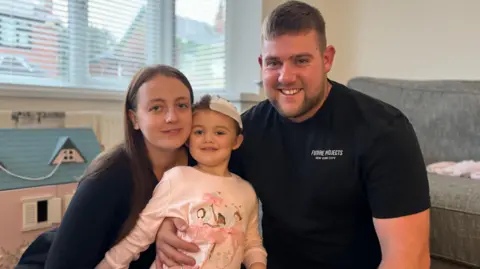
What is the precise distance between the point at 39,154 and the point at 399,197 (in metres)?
1.36

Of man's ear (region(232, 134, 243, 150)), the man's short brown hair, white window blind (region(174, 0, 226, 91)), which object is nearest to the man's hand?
man's ear (region(232, 134, 243, 150))

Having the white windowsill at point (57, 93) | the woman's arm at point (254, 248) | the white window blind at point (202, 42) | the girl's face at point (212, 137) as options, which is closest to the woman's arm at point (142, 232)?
the girl's face at point (212, 137)

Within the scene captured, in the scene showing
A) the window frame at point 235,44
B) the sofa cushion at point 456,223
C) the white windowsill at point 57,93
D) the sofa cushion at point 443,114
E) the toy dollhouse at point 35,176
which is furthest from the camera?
the window frame at point 235,44

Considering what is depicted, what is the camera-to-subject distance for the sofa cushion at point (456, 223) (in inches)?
50.9

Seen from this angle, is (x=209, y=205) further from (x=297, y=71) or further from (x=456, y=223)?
(x=456, y=223)

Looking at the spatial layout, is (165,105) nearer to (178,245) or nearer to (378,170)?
(178,245)

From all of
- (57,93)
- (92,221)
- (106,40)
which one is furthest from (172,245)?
(106,40)

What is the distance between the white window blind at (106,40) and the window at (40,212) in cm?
55

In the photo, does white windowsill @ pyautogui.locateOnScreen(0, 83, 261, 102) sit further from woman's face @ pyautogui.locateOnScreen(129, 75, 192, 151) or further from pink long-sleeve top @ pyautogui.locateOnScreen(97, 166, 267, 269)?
pink long-sleeve top @ pyautogui.locateOnScreen(97, 166, 267, 269)

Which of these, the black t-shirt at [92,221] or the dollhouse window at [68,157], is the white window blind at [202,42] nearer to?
the dollhouse window at [68,157]

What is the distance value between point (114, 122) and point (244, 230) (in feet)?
3.73

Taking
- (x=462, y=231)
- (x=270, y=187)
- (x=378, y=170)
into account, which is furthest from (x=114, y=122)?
(x=462, y=231)

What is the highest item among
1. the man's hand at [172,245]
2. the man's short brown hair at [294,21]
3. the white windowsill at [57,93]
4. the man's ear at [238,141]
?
the man's short brown hair at [294,21]

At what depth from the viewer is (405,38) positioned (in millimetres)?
Answer: 2465
